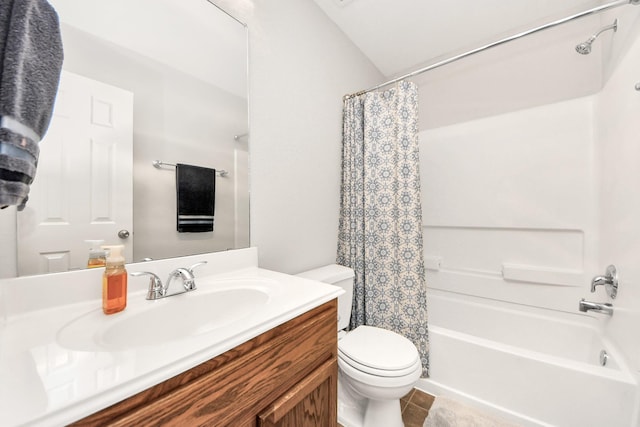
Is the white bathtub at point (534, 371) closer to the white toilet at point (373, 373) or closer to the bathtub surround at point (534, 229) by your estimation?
the bathtub surround at point (534, 229)

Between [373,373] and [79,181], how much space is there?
4.19ft

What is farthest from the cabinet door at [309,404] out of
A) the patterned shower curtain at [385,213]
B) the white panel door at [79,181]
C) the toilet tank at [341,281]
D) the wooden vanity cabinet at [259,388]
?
the patterned shower curtain at [385,213]

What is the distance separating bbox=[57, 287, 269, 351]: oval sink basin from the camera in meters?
0.57

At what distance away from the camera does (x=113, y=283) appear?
26.2 inches

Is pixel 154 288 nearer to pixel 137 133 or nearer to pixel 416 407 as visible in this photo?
pixel 137 133

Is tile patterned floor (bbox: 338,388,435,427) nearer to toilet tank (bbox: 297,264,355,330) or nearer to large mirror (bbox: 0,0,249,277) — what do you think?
toilet tank (bbox: 297,264,355,330)

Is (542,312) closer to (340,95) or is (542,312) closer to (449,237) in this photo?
(449,237)

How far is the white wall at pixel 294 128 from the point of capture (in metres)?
1.21

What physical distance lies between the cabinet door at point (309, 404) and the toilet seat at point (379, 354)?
30cm

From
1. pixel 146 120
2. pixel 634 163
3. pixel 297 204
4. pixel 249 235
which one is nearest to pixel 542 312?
pixel 634 163

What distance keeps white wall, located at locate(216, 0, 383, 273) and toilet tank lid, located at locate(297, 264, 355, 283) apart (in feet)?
0.23

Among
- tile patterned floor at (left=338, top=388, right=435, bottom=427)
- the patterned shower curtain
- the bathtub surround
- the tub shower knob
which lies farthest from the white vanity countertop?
the tub shower knob

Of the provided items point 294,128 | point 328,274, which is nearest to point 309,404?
point 328,274

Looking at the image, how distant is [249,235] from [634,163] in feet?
5.72
